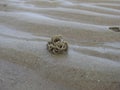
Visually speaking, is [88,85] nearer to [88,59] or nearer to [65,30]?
[88,59]

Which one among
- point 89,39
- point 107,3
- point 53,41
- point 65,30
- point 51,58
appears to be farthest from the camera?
point 107,3

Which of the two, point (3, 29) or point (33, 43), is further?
point (3, 29)

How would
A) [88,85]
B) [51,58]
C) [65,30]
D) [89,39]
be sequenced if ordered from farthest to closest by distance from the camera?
[65,30] < [89,39] < [51,58] < [88,85]

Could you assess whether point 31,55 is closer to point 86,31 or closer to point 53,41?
point 53,41

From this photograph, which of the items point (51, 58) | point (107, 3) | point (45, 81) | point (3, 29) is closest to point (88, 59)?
point (51, 58)

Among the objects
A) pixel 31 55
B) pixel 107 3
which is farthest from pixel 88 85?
pixel 107 3

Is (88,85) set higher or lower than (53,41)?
lower
